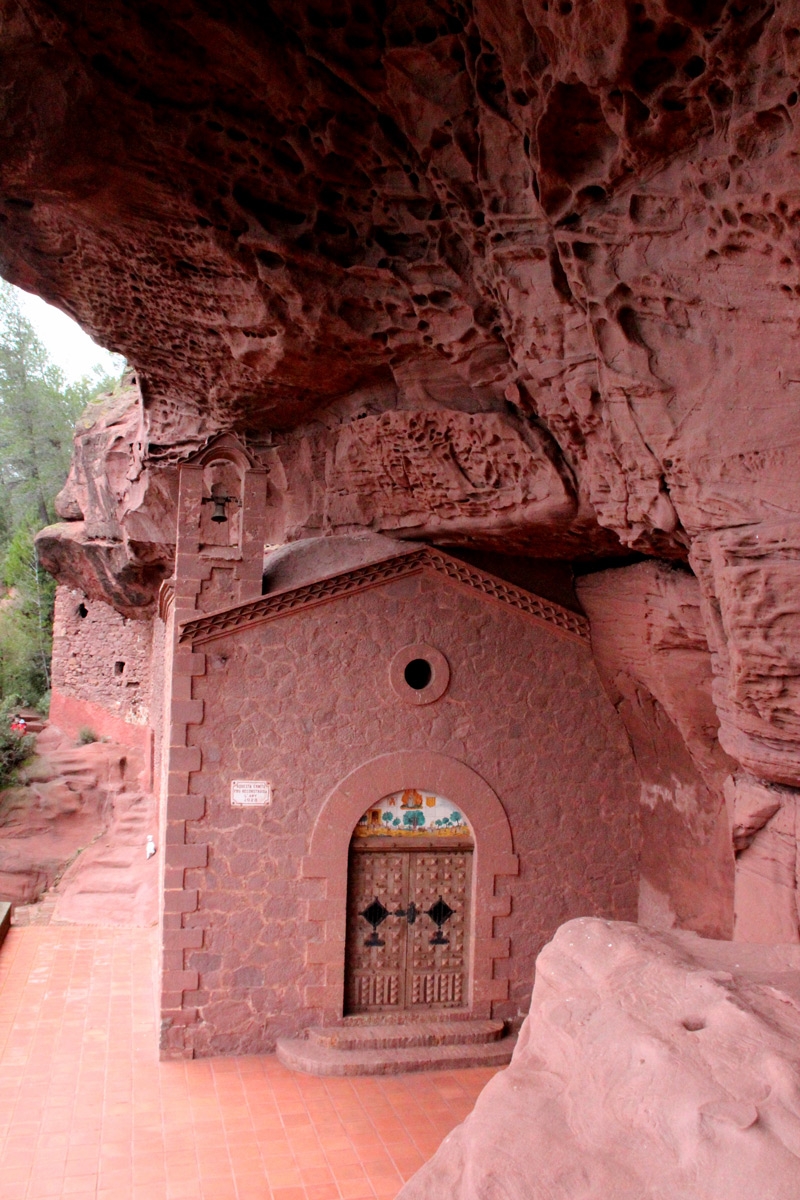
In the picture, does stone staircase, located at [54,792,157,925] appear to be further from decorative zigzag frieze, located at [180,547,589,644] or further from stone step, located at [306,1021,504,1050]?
decorative zigzag frieze, located at [180,547,589,644]

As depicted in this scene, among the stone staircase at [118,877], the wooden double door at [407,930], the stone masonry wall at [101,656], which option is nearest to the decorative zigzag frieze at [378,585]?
the wooden double door at [407,930]

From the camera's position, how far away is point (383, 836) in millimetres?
Answer: 10031

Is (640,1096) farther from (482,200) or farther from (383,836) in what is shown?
(383,836)

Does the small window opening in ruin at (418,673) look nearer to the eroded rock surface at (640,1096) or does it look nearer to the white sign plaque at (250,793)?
the white sign plaque at (250,793)

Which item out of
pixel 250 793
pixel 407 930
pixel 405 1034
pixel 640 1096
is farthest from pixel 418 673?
pixel 640 1096

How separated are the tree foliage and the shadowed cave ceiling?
55.4ft

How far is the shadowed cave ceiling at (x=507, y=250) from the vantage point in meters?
5.26

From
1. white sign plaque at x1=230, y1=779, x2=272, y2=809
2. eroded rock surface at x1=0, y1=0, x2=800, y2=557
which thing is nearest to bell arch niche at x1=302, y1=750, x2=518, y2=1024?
white sign plaque at x1=230, y1=779, x2=272, y2=809

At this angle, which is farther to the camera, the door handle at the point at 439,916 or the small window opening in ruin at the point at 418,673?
the small window opening in ruin at the point at 418,673

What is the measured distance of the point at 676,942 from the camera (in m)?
4.55

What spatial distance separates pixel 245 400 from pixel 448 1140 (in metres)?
8.85

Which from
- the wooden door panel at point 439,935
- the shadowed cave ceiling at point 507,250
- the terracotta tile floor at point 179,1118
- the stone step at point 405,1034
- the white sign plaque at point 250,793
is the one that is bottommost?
the terracotta tile floor at point 179,1118

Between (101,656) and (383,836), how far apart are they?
13193 millimetres

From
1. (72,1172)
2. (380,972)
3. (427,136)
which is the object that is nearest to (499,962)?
(380,972)
